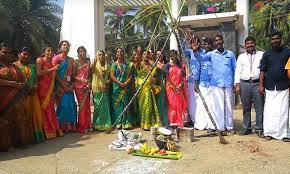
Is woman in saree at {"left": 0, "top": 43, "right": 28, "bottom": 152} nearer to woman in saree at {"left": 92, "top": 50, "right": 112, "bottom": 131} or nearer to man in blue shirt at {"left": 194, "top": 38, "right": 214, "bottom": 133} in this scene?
woman in saree at {"left": 92, "top": 50, "right": 112, "bottom": 131}

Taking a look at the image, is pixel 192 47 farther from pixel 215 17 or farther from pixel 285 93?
pixel 215 17

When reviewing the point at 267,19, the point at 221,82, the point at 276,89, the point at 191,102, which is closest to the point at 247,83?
the point at 221,82

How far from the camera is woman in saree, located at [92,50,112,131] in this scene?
7039 mm

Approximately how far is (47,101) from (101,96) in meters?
1.10

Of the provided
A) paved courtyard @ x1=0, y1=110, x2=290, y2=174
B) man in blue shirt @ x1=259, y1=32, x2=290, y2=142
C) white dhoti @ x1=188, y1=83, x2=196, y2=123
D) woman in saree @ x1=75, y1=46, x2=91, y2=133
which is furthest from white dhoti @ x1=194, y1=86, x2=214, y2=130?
woman in saree @ x1=75, y1=46, x2=91, y2=133

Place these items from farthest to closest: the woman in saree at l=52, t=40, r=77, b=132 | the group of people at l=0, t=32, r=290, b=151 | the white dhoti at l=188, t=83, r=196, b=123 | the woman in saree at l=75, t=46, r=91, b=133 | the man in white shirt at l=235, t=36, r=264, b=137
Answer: the white dhoti at l=188, t=83, r=196, b=123 < the woman in saree at l=75, t=46, r=91, b=133 < the woman in saree at l=52, t=40, r=77, b=132 < the man in white shirt at l=235, t=36, r=264, b=137 < the group of people at l=0, t=32, r=290, b=151

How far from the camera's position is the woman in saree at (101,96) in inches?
277

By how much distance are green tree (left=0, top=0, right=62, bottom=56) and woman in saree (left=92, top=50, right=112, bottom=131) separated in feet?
41.8

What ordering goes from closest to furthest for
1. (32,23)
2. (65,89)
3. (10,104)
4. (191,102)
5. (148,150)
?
(148,150), (10,104), (65,89), (191,102), (32,23)

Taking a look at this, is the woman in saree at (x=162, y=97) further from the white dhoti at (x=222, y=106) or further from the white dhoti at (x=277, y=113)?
the white dhoti at (x=277, y=113)

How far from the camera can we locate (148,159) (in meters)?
5.04

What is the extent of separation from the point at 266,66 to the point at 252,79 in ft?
1.29

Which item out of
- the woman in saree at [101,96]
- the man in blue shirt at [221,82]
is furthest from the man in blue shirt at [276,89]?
the woman in saree at [101,96]

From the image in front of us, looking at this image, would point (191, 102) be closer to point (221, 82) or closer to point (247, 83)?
point (221, 82)
